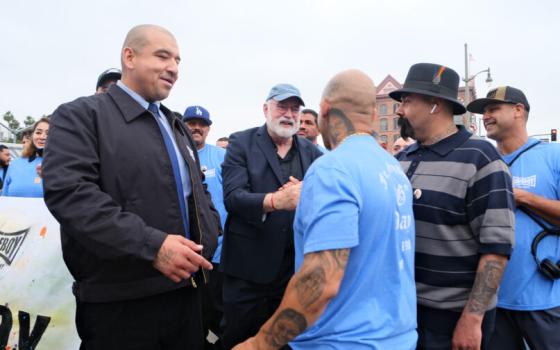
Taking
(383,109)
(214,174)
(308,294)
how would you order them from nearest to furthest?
(308,294)
(214,174)
(383,109)

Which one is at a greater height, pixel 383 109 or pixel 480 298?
pixel 480 298

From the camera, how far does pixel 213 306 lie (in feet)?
15.5

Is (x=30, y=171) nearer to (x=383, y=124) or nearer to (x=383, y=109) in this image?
(x=383, y=124)

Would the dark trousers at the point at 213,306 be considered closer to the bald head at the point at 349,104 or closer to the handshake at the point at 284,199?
the handshake at the point at 284,199

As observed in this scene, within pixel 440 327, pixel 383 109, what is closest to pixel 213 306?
pixel 440 327

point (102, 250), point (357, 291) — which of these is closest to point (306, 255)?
point (357, 291)

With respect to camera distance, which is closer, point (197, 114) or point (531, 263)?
point (531, 263)

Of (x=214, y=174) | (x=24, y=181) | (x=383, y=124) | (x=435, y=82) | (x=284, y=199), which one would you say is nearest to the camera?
(x=435, y=82)

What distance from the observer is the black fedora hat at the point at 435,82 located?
2.58 m

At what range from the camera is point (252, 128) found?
3520 mm

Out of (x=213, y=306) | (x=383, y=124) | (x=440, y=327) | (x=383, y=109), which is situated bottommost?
(x=383, y=124)

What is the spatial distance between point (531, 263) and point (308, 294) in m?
2.23

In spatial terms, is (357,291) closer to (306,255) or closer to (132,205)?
(306,255)

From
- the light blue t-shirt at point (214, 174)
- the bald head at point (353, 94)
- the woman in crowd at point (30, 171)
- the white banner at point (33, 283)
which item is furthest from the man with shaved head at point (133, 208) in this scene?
the woman in crowd at point (30, 171)
